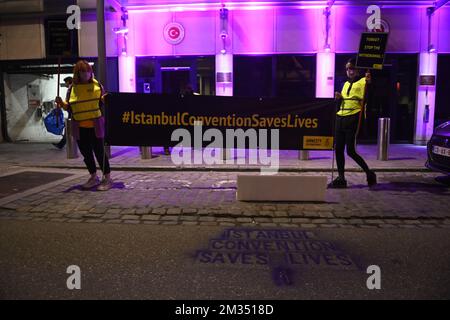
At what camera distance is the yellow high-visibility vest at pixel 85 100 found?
6.74 metres

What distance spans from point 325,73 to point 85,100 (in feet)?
28.6

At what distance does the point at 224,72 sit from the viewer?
13594 mm

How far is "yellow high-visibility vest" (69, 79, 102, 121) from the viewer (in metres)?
6.74

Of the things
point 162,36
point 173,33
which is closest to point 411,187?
point 173,33

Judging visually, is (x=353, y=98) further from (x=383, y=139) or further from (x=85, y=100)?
(x=85, y=100)

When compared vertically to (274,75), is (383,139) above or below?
below

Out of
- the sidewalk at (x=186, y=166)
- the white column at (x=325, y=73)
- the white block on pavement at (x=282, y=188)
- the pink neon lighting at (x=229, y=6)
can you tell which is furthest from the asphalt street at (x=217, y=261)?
the pink neon lighting at (x=229, y=6)

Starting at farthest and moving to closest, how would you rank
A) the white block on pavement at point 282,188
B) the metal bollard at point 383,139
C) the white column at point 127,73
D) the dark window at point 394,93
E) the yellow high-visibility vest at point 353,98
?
1. the white column at point 127,73
2. the dark window at point 394,93
3. the metal bollard at point 383,139
4. the yellow high-visibility vest at point 353,98
5. the white block on pavement at point 282,188

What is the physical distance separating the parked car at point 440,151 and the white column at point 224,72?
7.35m

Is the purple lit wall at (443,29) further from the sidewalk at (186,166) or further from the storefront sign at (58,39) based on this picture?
the storefront sign at (58,39)

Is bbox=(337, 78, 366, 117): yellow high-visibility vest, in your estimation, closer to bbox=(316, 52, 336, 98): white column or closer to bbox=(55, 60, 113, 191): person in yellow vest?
bbox=(55, 60, 113, 191): person in yellow vest

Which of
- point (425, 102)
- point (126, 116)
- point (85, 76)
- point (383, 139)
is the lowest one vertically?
point (383, 139)

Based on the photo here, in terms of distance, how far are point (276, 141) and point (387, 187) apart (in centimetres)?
221

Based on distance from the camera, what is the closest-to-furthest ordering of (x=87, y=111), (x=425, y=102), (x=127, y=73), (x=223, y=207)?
(x=223, y=207), (x=87, y=111), (x=425, y=102), (x=127, y=73)
